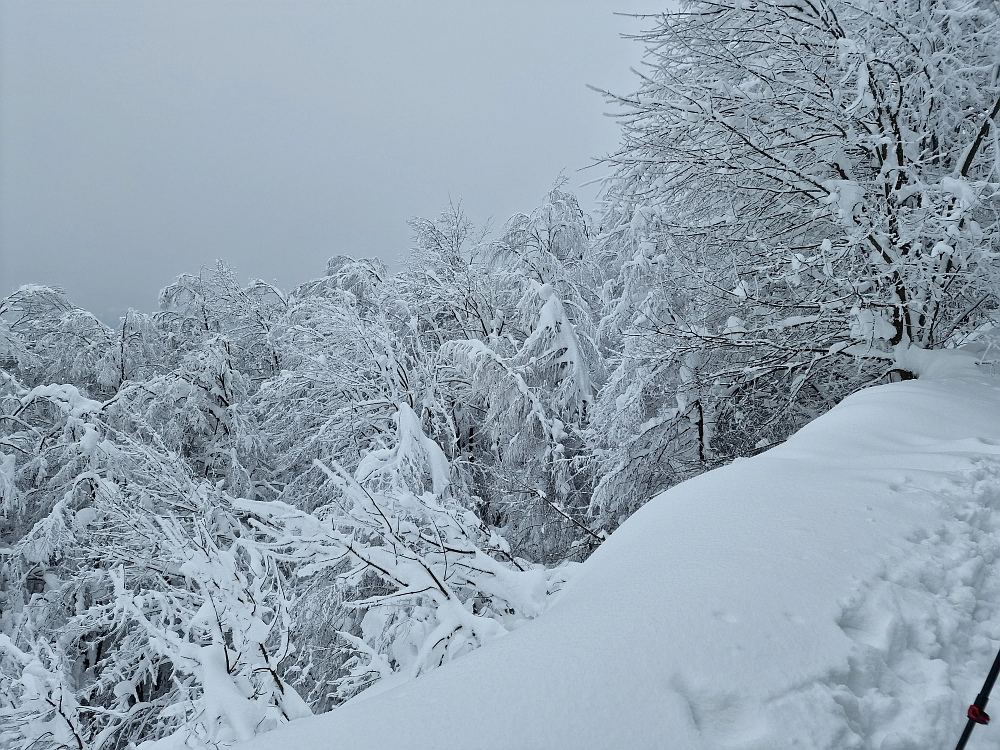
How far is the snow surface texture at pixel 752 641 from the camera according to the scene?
1385mm

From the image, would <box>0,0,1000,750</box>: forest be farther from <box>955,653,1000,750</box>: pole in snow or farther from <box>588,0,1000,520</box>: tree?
<box>955,653,1000,750</box>: pole in snow

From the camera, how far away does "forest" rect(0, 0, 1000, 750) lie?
287 centimetres

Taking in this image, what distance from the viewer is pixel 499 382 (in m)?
8.36

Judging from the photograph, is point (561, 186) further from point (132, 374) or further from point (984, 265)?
point (132, 374)

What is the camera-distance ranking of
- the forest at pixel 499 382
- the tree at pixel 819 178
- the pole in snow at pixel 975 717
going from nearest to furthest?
1. the pole in snow at pixel 975 717
2. the forest at pixel 499 382
3. the tree at pixel 819 178

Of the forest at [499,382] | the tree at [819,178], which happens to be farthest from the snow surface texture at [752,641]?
the tree at [819,178]

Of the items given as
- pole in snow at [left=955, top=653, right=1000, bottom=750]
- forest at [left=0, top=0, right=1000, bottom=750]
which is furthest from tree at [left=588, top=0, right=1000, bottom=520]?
pole in snow at [left=955, top=653, right=1000, bottom=750]

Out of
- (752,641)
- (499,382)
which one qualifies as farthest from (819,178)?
(499,382)

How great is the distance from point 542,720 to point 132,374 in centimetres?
1369

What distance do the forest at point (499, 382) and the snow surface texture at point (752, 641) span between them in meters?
0.38

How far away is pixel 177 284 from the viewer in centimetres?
1288

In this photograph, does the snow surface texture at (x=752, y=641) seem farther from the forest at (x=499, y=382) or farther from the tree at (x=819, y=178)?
the tree at (x=819, y=178)

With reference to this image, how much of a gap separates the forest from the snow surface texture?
1.23ft

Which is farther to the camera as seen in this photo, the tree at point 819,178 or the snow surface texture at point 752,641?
the tree at point 819,178
